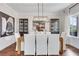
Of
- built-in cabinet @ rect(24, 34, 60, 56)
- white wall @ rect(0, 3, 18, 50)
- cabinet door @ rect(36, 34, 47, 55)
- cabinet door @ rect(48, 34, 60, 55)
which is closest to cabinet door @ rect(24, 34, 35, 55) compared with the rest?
built-in cabinet @ rect(24, 34, 60, 56)

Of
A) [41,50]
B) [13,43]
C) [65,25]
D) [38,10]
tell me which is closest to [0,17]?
[13,43]

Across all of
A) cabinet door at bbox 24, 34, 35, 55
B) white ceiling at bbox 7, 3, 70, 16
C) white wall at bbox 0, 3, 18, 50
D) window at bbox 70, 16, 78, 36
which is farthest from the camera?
window at bbox 70, 16, 78, 36

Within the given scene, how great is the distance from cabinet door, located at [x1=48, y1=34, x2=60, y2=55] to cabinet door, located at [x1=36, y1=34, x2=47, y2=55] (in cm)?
18

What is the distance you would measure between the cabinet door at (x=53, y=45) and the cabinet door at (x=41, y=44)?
0.18 meters

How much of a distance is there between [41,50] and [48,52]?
0.26 m

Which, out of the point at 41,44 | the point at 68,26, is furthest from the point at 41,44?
the point at 68,26

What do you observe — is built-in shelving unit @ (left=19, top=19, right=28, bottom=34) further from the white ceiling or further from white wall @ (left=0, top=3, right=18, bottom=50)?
the white ceiling

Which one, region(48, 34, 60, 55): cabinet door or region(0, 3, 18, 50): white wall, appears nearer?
region(0, 3, 18, 50): white wall

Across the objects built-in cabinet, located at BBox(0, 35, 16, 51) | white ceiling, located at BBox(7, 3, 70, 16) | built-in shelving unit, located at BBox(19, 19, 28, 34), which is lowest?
built-in cabinet, located at BBox(0, 35, 16, 51)

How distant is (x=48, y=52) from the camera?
500 cm

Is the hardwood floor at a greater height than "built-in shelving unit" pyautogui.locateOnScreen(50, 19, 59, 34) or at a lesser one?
lesser

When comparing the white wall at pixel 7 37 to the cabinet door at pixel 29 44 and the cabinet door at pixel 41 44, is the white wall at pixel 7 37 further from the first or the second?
the cabinet door at pixel 41 44

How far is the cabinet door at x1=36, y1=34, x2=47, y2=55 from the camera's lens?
489 centimetres

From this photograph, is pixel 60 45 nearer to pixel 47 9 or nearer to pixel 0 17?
pixel 47 9
